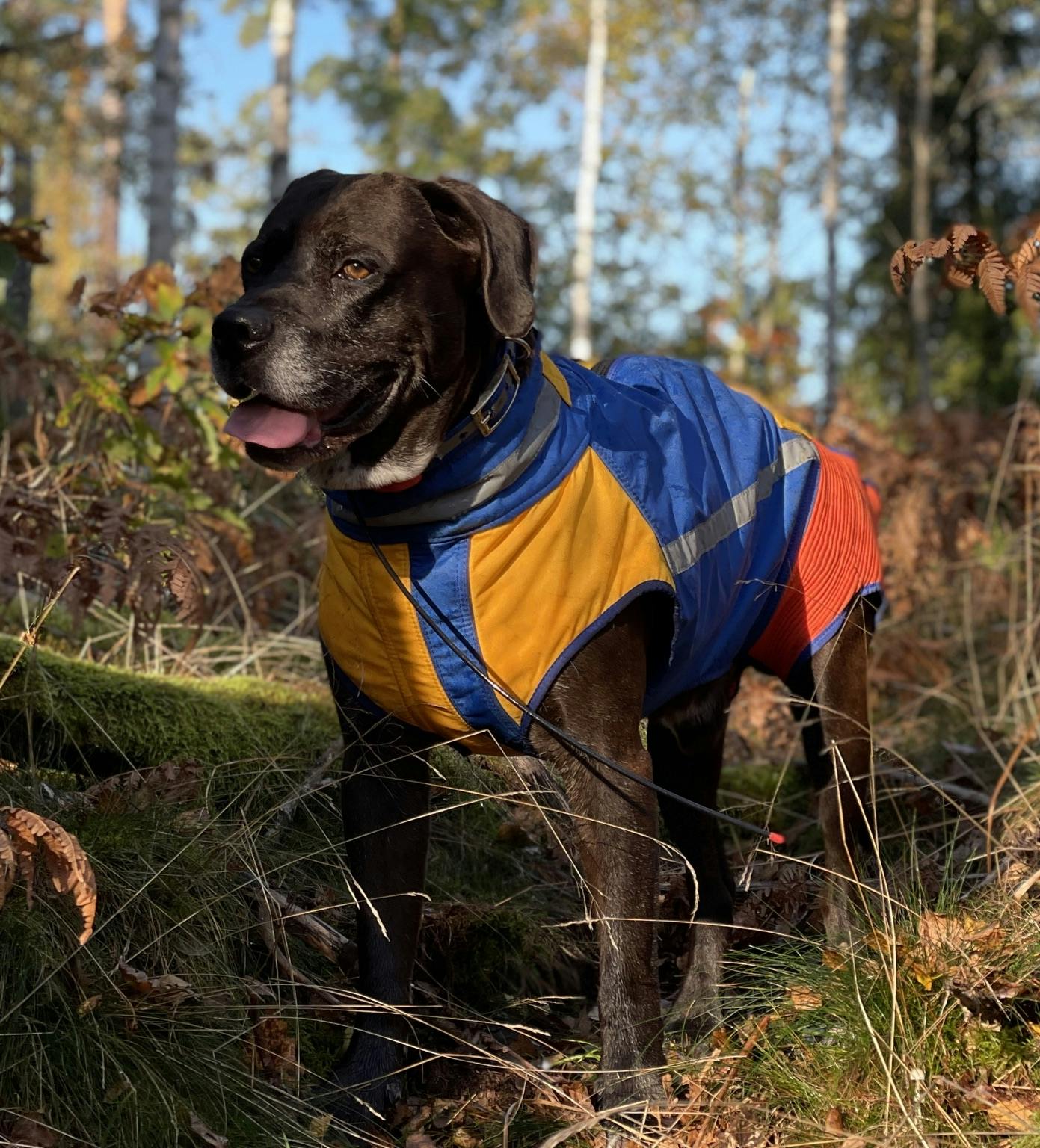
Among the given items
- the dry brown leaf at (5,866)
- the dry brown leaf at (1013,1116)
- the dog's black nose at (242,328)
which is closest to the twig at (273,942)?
the dry brown leaf at (5,866)

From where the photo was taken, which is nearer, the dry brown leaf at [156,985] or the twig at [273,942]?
the dry brown leaf at [156,985]

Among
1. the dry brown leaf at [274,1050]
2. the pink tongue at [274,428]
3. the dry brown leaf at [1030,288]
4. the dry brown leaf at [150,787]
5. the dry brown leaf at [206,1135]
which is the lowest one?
the dry brown leaf at [274,1050]

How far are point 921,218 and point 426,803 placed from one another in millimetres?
21956

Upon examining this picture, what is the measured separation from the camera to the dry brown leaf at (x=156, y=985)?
2.86 metres

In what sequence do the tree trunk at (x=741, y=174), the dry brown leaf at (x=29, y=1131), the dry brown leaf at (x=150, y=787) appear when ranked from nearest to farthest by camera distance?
the dry brown leaf at (x=29, y=1131) < the dry brown leaf at (x=150, y=787) < the tree trunk at (x=741, y=174)

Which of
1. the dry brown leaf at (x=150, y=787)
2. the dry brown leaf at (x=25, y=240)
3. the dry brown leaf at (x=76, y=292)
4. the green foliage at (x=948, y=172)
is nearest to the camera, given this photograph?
the dry brown leaf at (x=150, y=787)

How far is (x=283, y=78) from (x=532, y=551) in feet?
55.1

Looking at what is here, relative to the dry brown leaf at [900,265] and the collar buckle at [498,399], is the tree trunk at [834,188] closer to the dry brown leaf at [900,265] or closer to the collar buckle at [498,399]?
the dry brown leaf at [900,265]

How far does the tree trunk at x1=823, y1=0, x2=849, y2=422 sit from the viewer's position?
20297 millimetres

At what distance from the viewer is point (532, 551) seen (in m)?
3.00

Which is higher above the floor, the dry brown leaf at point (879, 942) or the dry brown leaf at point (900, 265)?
the dry brown leaf at point (900, 265)

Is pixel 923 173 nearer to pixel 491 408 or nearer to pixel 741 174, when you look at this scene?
pixel 741 174

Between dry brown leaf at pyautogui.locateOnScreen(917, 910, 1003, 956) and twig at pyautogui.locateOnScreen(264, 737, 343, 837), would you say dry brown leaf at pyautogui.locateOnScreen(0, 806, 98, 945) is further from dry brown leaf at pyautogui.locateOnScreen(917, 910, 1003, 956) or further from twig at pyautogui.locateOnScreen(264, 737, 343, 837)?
dry brown leaf at pyautogui.locateOnScreen(917, 910, 1003, 956)

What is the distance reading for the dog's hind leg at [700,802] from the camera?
12.4ft
